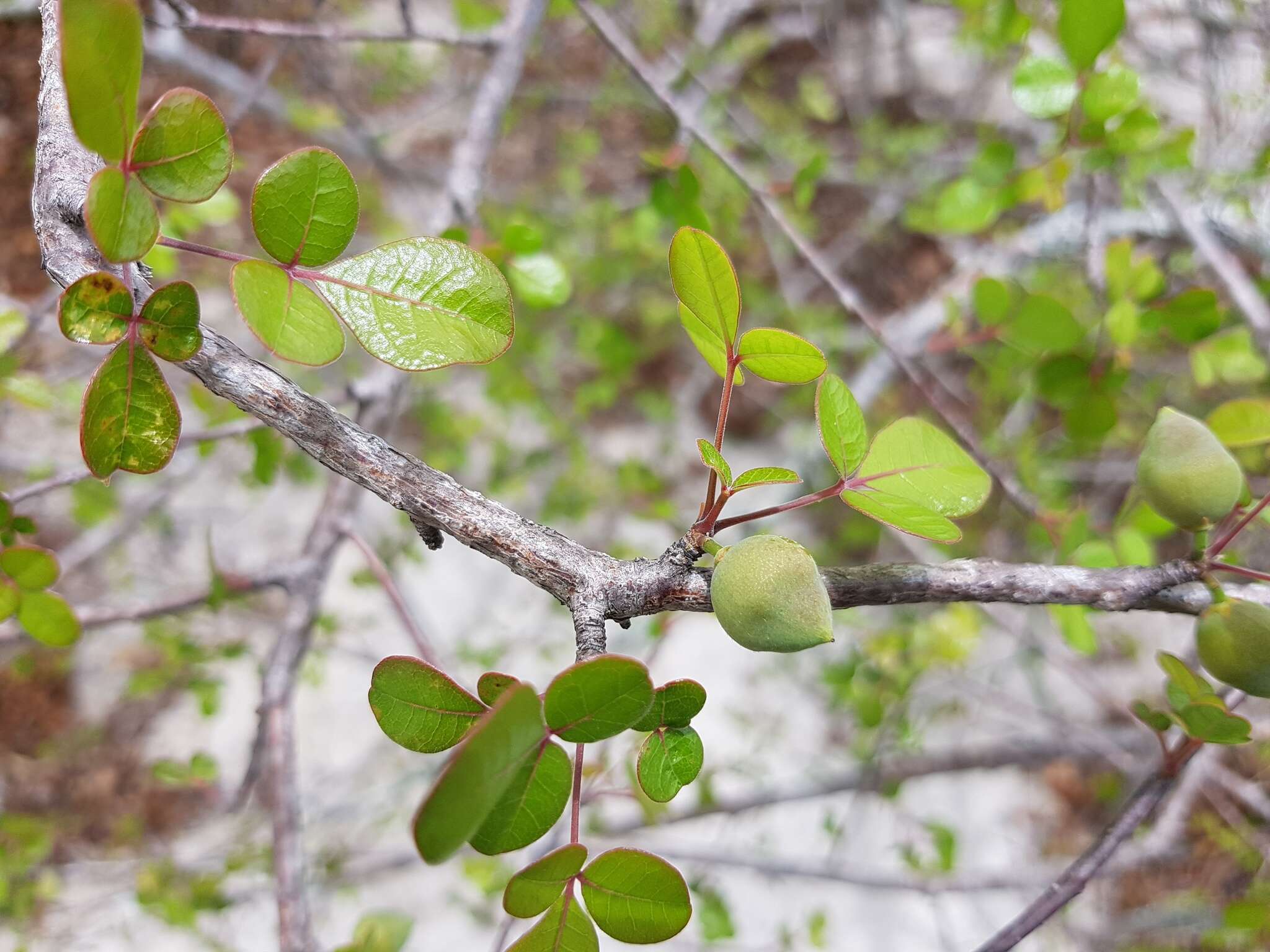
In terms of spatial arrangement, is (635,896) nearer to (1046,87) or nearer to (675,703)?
(675,703)

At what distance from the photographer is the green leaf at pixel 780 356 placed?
1.58ft

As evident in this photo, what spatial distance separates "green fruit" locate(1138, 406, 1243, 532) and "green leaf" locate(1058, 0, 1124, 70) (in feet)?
1.66

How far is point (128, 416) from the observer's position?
17.7 inches

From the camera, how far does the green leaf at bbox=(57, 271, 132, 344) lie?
41cm

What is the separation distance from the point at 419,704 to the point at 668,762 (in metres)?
0.17

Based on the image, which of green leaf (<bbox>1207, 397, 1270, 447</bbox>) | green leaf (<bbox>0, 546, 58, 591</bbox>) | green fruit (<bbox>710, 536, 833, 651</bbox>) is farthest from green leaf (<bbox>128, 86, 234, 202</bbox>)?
green leaf (<bbox>1207, 397, 1270, 447</bbox>)

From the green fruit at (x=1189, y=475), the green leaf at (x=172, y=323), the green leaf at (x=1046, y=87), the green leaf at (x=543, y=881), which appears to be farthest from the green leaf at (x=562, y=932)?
the green leaf at (x=1046, y=87)

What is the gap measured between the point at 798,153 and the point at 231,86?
5.38 ft

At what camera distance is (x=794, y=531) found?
8.04ft

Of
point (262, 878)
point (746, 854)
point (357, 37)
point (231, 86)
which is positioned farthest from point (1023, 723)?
point (231, 86)

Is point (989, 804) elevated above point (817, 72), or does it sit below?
below

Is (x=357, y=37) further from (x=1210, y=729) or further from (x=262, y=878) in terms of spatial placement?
(x=262, y=878)

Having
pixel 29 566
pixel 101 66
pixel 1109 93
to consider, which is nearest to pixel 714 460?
pixel 101 66

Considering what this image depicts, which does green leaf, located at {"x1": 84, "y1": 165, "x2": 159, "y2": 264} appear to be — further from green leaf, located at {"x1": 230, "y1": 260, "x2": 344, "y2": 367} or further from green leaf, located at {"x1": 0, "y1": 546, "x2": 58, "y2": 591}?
green leaf, located at {"x1": 0, "y1": 546, "x2": 58, "y2": 591}
